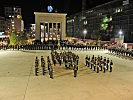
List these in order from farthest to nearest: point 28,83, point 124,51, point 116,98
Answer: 1. point 124,51
2. point 28,83
3. point 116,98

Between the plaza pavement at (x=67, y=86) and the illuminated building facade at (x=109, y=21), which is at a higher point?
the illuminated building facade at (x=109, y=21)

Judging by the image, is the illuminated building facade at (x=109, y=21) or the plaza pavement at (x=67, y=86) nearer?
the plaza pavement at (x=67, y=86)

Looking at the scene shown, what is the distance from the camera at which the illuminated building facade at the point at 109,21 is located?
66062mm

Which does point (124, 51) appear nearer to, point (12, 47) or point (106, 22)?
point (12, 47)

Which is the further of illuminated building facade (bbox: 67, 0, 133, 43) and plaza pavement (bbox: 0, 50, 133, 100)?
illuminated building facade (bbox: 67, 0, 133, 43)

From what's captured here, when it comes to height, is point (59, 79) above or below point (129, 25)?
below

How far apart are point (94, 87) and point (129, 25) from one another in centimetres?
5324

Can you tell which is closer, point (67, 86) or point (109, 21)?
point (67, 86)

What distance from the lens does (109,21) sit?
78938mm

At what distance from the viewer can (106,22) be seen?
80688 millimetres

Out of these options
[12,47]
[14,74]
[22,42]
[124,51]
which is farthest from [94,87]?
[22,42]

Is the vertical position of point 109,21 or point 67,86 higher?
point 109,21

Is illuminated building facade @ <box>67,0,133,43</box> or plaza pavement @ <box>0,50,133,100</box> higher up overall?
illuminated building facade @ <box>67,0,133,43</box>

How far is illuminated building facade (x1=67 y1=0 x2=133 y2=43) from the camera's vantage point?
217ft
